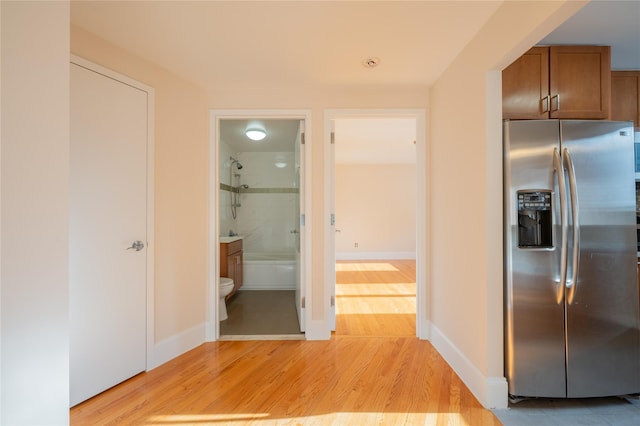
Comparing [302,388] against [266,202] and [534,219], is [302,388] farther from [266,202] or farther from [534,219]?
[266,202]

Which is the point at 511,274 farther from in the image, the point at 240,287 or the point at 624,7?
the point at 240,287

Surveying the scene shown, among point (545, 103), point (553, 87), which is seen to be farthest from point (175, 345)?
point (553, 87)

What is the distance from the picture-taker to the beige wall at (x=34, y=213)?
85 centimetres

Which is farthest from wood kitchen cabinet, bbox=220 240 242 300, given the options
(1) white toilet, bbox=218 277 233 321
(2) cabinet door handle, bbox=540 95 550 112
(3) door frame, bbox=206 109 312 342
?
(2) cabinet door handle, bbox=540 95 550 112

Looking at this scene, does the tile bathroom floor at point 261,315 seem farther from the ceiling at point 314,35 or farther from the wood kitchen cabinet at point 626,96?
the wood kitchen cabinet at point 626,96

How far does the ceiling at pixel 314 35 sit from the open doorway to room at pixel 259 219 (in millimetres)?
1126

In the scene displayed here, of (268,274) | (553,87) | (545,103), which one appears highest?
(553,87)

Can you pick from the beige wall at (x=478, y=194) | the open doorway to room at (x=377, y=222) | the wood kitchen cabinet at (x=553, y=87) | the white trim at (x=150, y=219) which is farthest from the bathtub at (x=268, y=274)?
the wood kitchen cabinet at (x=553, y=87)

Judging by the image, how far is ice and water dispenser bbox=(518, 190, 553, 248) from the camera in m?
1.72

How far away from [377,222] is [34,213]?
22.1ft

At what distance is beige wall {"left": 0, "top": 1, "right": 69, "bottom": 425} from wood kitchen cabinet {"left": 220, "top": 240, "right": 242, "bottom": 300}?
8.83ft

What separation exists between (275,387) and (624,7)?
306 centimetres

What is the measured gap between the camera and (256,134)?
159 inches

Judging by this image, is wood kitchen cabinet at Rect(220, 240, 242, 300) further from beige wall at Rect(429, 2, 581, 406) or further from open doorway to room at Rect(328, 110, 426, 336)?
beige wall at Rect(429, 2, 581, 406)
